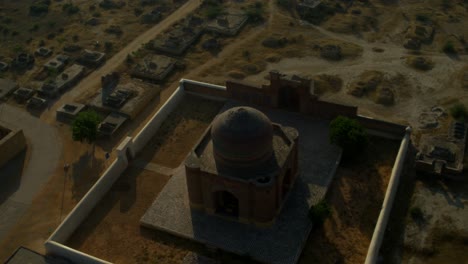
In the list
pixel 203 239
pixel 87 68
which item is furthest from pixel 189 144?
pixel 87 68

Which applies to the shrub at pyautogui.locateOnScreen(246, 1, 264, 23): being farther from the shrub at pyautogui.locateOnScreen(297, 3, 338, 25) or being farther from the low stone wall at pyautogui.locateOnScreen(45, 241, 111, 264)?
the low stone wall at pyautogui.locateOnScreen(45, 241, 111, 264)

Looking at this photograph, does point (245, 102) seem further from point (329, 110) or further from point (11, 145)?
point (11, 145)

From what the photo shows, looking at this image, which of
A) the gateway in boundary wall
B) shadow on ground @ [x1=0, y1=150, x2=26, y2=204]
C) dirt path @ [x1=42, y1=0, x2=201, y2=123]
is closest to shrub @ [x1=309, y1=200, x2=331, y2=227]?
the gateway in boundary wall

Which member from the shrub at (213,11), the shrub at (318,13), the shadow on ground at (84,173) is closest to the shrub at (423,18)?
the shrub at (318,13)

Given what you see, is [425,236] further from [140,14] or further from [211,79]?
[140,14]

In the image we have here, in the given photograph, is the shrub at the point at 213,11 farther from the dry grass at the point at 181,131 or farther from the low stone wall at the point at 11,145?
the low stone wall at the point at 11,145

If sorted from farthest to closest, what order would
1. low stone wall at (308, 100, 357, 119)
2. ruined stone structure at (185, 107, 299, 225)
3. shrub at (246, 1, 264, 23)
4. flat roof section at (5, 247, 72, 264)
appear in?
1. shrub at (246, 1, 264, 23)
2. low stone wall at (308, 100, 357, 119)
3. flat roof section at (5, 247, 72, 264)
4. ruined stone structure at (185, 107, 299, 225)

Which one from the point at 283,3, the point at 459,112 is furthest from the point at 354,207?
the point at 283,3
